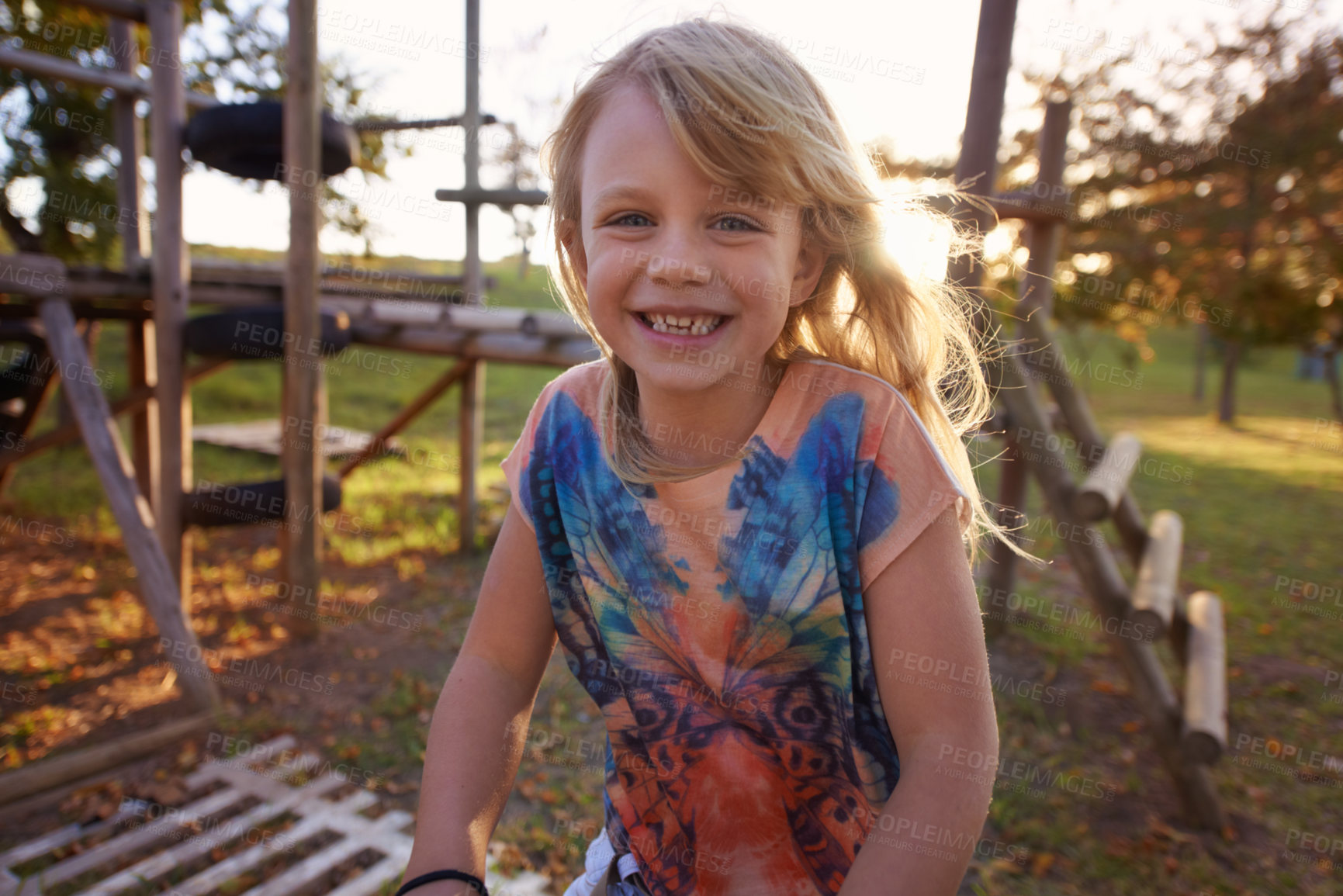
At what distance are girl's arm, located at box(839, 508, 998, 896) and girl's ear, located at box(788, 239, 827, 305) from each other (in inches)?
18.7

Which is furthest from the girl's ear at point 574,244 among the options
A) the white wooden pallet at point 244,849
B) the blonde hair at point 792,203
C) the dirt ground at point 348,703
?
the dirt ground at point 348,703

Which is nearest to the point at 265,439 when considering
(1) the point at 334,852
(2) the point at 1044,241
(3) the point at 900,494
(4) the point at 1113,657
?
(1) the point at 334,852

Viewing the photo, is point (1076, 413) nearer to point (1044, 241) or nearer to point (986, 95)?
point (1044, 241)

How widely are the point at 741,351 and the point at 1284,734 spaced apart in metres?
4.06

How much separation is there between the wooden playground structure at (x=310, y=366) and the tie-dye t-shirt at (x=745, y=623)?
1431 mm

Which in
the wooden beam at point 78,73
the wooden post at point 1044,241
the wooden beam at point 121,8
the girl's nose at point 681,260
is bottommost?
the girl's nose at point 681,260

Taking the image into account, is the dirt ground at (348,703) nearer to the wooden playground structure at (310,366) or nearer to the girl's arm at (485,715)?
the wooden playground structure at (310,366)

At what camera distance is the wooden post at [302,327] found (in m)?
3.81

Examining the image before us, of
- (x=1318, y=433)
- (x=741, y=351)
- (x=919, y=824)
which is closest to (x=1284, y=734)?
(x=919, y=824)

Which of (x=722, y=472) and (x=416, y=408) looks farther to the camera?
(x=416, y=408)

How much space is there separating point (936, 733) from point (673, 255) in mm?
760

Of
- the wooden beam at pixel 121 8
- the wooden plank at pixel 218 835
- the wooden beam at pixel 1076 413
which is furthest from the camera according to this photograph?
the wooden beam at pixel 121 8

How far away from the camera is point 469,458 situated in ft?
19.3

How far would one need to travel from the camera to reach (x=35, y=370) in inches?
216
